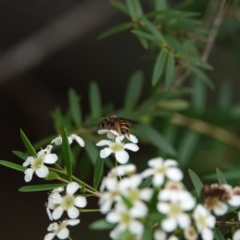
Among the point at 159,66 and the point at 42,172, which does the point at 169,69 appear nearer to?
the point at 159,66

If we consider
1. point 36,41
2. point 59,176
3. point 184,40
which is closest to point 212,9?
point 184,40

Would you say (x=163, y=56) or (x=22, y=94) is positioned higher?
(x=22, y=94)

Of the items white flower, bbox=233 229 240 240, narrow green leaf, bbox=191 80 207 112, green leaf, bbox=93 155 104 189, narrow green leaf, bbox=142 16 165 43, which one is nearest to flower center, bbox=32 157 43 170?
green leaf, bbox=93 155 104 189

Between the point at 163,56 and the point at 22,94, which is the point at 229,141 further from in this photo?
the point at 22,94

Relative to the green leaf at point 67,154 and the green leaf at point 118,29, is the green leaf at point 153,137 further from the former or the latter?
the green leaf at point 67,154

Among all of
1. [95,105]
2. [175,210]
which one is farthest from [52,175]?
[95,105]
